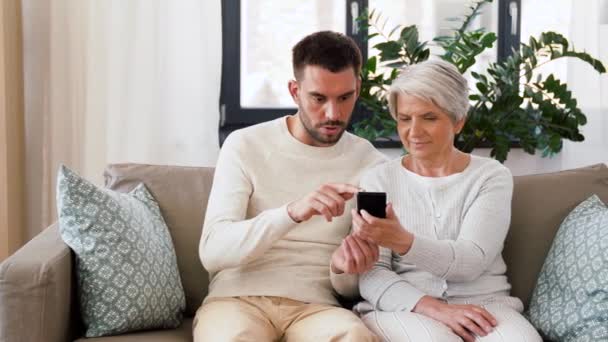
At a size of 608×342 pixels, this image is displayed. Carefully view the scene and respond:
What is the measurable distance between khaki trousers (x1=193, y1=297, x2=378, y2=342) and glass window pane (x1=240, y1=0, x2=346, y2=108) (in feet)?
5.29

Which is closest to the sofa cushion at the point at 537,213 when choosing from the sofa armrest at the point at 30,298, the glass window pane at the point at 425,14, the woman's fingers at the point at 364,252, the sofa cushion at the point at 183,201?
the woman's fingers at the point at 364,252

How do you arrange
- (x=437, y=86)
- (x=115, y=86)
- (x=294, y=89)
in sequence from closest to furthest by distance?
(x=437, y=86), (x=294, y=89), (x=115, y=86)

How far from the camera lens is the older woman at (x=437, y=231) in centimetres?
213

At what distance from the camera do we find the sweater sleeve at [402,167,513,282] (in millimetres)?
2164

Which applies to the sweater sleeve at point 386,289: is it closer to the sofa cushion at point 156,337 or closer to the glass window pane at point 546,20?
the sofa cushion at point 156,337

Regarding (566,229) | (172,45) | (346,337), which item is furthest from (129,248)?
(172,45)

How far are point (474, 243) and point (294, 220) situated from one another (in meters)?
0.44

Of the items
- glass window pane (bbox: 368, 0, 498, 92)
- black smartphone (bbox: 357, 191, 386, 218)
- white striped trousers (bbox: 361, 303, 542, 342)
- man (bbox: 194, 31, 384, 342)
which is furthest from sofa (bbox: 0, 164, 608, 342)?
glass window pane (bbox: 368, 0, 498, 92)

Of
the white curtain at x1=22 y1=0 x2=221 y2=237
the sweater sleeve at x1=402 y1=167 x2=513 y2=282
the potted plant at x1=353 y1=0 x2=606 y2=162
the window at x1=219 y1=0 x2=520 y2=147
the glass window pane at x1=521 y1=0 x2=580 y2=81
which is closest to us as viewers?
the sweater sleeve at x1=402 y1=167 x2=513 y2=282

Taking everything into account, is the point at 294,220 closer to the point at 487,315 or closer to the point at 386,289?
the point at 386,289

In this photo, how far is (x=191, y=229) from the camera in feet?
8.31

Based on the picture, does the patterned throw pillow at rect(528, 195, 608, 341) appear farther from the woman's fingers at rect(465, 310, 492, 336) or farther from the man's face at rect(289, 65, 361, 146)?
the man's face at rect(289, 65, 361, 146)

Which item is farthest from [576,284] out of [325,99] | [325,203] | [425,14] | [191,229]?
[425,14]

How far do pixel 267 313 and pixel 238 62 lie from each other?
168 centimetres
